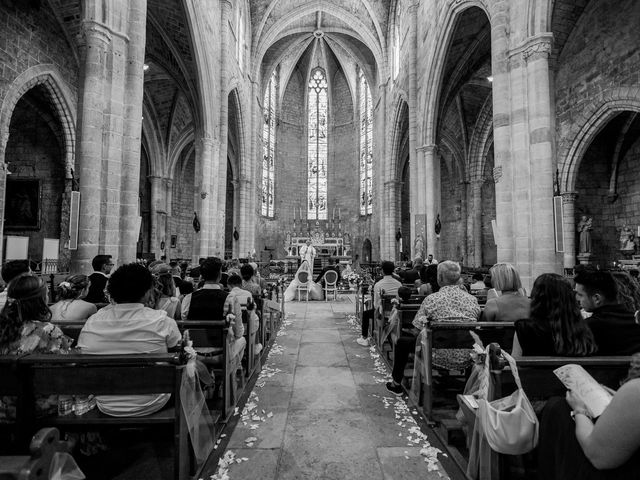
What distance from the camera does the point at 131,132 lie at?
795cm

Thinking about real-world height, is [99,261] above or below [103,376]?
above

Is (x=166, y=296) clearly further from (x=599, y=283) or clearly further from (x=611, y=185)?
(x=611, y=185)

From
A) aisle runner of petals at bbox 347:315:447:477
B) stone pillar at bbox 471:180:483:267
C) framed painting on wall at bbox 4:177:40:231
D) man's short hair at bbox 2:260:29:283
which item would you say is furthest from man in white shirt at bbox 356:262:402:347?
stone pillar at bbox 471:180:483:267

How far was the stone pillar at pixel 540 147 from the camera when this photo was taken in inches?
318

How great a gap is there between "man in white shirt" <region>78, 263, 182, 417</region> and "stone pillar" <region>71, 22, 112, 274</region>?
5.37 meters

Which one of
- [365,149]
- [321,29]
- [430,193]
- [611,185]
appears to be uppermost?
[321,29]

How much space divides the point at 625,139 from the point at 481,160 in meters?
7.91

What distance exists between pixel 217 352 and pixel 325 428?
48.2 inches

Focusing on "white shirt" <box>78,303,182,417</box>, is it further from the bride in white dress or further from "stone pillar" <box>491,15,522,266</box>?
the bride in white dress

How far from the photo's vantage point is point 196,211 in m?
14.0

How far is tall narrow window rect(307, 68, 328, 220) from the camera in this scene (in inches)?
1192

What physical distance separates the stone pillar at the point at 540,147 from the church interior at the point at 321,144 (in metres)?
0.03

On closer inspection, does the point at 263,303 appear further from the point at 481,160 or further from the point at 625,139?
the point at 481,160

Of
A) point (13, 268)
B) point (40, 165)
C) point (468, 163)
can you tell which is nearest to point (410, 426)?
point (13, 268)
